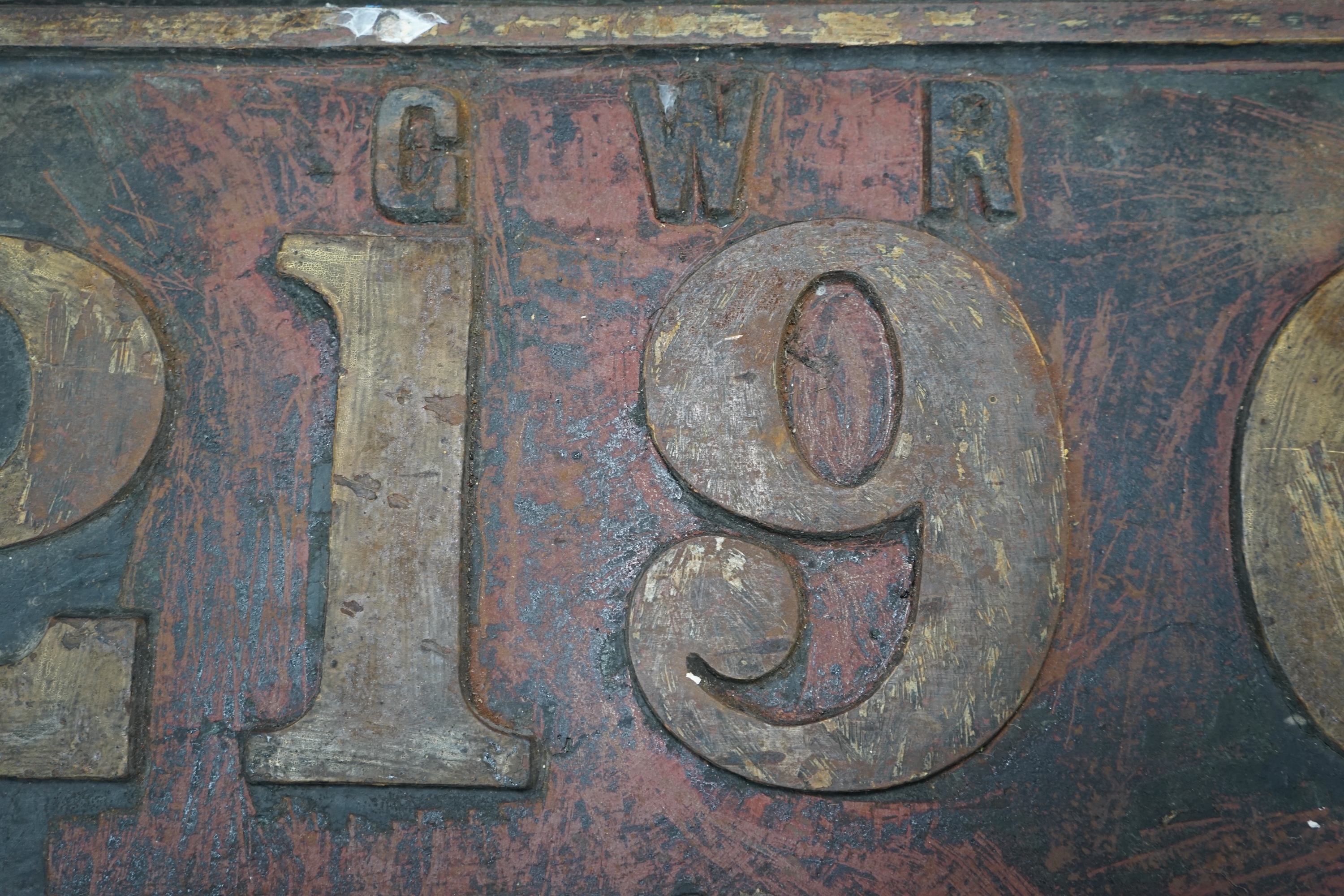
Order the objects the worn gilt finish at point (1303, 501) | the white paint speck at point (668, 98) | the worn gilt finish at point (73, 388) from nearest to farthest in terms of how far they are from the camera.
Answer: the worn gilt finish at point (1303, 501) → the worn gilt finish at point (73, 388) → the white paint speck at point (668, 98)

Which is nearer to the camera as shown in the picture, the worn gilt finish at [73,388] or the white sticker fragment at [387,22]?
the worn gilt finish at [73,388]

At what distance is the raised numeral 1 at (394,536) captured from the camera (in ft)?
4.33

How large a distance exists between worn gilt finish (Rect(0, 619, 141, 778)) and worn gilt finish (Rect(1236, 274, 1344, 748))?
161 cm

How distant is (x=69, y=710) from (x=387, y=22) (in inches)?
45.8

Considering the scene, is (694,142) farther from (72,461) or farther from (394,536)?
(72,461)

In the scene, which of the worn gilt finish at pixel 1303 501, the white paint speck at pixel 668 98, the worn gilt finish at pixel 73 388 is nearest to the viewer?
the worn gilt finish at pixel 1303 501

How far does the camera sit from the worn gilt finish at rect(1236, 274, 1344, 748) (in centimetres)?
128

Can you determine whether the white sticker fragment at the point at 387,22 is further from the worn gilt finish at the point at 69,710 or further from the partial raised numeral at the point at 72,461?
the worn gilt finish at the point at 69,710

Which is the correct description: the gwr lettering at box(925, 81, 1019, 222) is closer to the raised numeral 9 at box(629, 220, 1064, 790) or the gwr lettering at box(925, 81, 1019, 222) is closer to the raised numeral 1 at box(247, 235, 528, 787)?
the raised numeral 9 at box(629, 220, 1064, 790)

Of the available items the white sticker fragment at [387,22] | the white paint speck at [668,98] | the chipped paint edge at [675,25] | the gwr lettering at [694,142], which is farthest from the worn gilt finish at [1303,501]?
the white sticker fragment at [387,22]

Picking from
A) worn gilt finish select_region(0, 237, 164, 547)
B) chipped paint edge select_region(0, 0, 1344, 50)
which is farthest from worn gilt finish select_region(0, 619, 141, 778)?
chipped paint edge select_region(0, 0, 1344, 50)

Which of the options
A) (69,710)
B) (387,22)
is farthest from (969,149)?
(69,710)

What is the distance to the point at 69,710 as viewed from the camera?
4.39 ft

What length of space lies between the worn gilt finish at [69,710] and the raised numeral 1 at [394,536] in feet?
0.66
